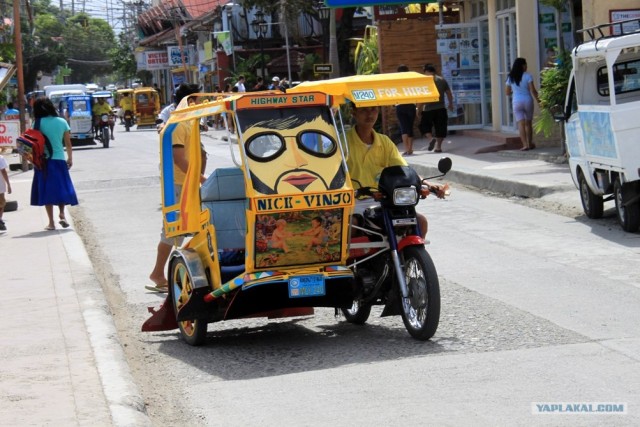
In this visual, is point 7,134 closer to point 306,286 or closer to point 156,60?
point 306,286

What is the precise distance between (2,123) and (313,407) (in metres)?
21.2

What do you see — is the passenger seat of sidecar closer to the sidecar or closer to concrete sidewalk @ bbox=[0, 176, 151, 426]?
the sidecar

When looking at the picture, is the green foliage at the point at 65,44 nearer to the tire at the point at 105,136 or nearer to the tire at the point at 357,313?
the tire at the point at 105,136

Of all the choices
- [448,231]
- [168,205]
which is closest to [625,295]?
[168,205]

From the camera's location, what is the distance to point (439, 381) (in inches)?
268

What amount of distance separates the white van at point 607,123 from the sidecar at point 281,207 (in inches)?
208

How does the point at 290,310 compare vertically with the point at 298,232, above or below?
below

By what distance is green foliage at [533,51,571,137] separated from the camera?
1972cm

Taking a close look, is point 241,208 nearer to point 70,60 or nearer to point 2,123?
point 2,123

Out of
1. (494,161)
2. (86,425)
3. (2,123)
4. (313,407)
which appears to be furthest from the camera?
(2,123)

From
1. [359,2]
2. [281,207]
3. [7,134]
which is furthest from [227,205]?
[359,2]

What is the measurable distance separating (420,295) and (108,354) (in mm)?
2199

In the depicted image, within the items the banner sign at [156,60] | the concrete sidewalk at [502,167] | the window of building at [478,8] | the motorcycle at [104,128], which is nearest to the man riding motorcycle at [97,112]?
the motorcycle at [104,128]

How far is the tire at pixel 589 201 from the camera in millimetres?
14156
